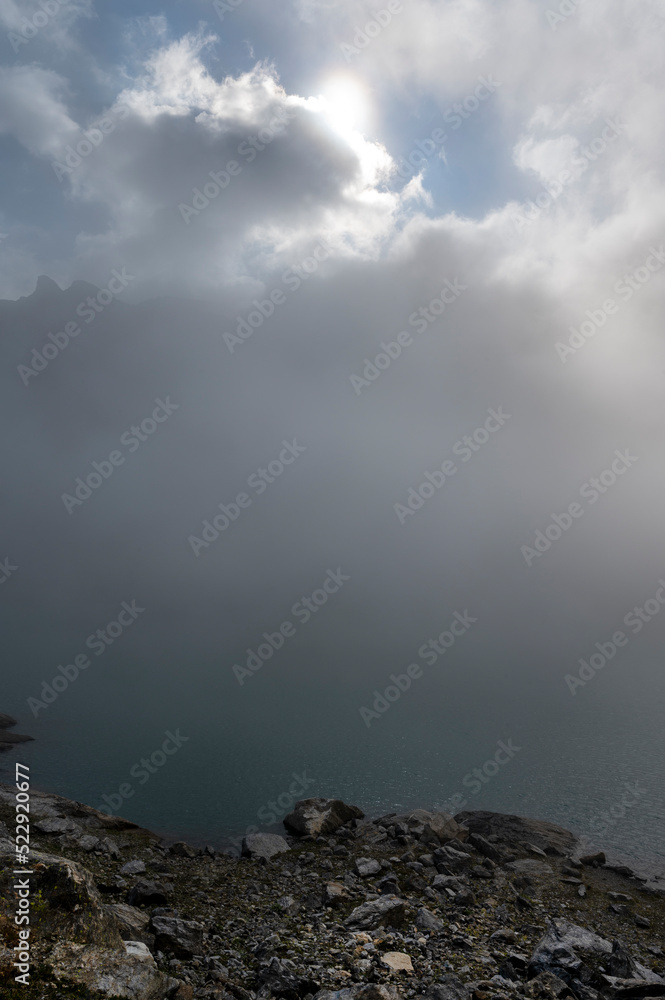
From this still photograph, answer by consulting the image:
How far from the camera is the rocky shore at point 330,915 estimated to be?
33.1 feet

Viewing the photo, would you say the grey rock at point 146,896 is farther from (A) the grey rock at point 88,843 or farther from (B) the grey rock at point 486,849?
(B) the grey rock at point 486,849

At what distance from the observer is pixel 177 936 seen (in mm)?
14195

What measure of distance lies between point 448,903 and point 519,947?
396 cm

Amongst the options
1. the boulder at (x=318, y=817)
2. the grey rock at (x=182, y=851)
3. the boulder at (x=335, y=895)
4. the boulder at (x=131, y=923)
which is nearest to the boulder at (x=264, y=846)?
the boulder at (x=318, y=817)

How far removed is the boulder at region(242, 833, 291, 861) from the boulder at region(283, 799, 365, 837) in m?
2.05

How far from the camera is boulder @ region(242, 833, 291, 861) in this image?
26605 millimetres

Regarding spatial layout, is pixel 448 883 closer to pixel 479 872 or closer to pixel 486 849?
pixel 479 872

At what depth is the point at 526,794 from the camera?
1633 inches

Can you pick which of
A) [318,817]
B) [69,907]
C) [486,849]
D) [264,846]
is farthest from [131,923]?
[486,849]

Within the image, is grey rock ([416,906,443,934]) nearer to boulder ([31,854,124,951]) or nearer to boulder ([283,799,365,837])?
boulder ([31,854,124,951])

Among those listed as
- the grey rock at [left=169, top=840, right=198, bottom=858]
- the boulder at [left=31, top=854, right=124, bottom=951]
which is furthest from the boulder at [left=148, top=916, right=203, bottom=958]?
the grey rock at [left=169, top=840, right=198, bottom=858]

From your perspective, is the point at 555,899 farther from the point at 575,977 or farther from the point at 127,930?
the point at 127,930

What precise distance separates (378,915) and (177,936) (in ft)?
23.9

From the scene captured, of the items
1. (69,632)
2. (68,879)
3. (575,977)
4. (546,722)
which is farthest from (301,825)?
(69,632)
